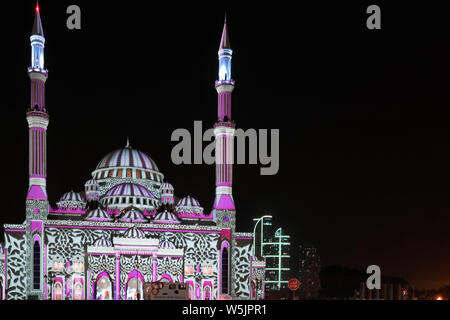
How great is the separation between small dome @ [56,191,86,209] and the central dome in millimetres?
4125

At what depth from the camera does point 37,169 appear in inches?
2608

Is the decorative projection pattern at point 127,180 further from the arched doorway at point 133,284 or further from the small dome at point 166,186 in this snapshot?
the arched doorway at point 133,284

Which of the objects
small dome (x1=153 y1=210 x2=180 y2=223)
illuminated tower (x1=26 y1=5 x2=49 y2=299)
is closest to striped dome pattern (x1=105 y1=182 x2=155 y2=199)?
small dome (x1=153 y1=210 x2=180 y2=223)

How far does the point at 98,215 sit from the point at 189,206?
10.2 m

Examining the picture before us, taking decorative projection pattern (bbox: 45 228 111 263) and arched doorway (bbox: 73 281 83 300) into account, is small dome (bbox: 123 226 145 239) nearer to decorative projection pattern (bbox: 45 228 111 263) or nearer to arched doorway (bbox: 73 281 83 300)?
decorative projection pattern (bbox: 45 228 111 263)

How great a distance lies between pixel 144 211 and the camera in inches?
2908

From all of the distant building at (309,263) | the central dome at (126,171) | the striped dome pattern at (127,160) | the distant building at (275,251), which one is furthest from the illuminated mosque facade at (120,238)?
the distant building at (309,263)

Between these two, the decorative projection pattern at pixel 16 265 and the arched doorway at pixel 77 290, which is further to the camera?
the decorative projection pattern at pixel 16 265

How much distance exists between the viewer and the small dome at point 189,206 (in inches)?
2918

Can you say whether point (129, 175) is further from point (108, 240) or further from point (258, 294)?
point (258, 294)

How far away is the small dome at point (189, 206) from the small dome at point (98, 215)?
8323 mm

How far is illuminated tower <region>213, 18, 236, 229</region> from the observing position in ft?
232

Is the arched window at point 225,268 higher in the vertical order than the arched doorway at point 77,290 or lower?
higher
